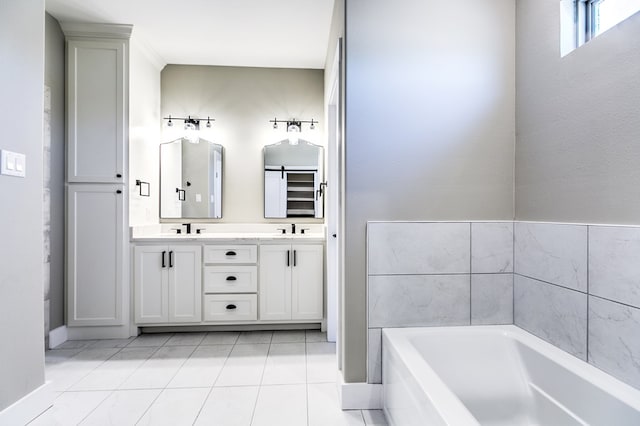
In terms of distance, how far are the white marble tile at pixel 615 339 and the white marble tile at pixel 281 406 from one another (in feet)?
4.34

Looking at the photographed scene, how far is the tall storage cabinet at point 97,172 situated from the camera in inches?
100

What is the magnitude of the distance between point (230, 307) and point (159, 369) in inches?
28.2

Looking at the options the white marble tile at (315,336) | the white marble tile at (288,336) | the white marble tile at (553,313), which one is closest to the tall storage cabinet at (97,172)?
the white marble tile at (288,336)

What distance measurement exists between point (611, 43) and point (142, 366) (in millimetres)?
3053

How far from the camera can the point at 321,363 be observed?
2213 mm

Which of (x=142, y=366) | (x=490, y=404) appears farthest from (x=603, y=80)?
(x=142, y=366)

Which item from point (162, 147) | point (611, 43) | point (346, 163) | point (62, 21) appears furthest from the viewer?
point (162, 147)

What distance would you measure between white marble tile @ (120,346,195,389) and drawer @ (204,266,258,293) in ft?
Answer: 1.65

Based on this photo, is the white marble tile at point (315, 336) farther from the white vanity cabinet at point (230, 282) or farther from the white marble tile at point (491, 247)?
the white marble tile at point (491, 247)

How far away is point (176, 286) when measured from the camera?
268 centimetres

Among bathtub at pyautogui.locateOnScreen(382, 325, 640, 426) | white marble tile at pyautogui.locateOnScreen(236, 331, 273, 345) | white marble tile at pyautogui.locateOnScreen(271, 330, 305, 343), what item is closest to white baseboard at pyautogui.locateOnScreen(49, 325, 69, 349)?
white marble tile at pyautogui.locateOnScreen(236, 331, 273, 345)

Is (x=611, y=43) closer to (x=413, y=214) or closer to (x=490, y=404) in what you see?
(x=413, y=214)

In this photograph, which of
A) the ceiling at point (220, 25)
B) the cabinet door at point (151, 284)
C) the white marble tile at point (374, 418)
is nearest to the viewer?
the white marble tile at point (374, 418)

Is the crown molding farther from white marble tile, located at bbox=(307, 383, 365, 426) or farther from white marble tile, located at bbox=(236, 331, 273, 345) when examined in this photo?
white marble tile, located at bbox=(307, 383, 365, 426)
